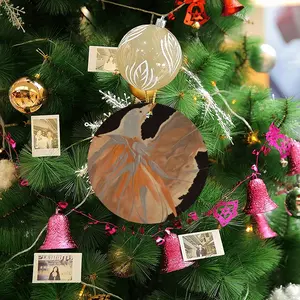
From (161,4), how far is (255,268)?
1.99ft

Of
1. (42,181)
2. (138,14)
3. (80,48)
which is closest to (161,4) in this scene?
(138,14)

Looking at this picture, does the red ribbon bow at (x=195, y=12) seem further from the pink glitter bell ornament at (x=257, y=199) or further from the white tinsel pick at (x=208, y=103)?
Answer: the pink glitter bell ornament at (x=257, y=199)

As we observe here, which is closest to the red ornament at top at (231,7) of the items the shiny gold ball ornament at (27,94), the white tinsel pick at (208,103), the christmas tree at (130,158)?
the christmas tree at (130,158)

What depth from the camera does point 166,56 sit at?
0.80 meters

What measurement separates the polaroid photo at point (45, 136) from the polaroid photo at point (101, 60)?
12cm

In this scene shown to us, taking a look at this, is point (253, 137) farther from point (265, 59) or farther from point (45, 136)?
point (45, 136)

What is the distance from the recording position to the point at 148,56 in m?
0.79

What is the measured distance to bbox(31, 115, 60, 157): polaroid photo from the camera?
0.91 meters

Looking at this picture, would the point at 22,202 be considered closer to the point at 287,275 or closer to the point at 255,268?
the point at 255,268

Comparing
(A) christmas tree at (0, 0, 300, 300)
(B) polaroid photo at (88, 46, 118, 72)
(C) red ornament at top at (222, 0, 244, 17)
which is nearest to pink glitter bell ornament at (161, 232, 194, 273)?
(A) christmas tree at (0, 0, 300, 300)

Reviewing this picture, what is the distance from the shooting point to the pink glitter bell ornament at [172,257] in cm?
92

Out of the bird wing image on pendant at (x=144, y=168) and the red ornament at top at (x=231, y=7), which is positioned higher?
the red ornament at top at (x=231, y=7)

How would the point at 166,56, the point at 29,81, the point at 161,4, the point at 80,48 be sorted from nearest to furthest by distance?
the point at 166,56 → the point at 29,81 → the point at 80,48 → the point at 161,4

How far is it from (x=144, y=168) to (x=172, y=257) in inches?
7.8
